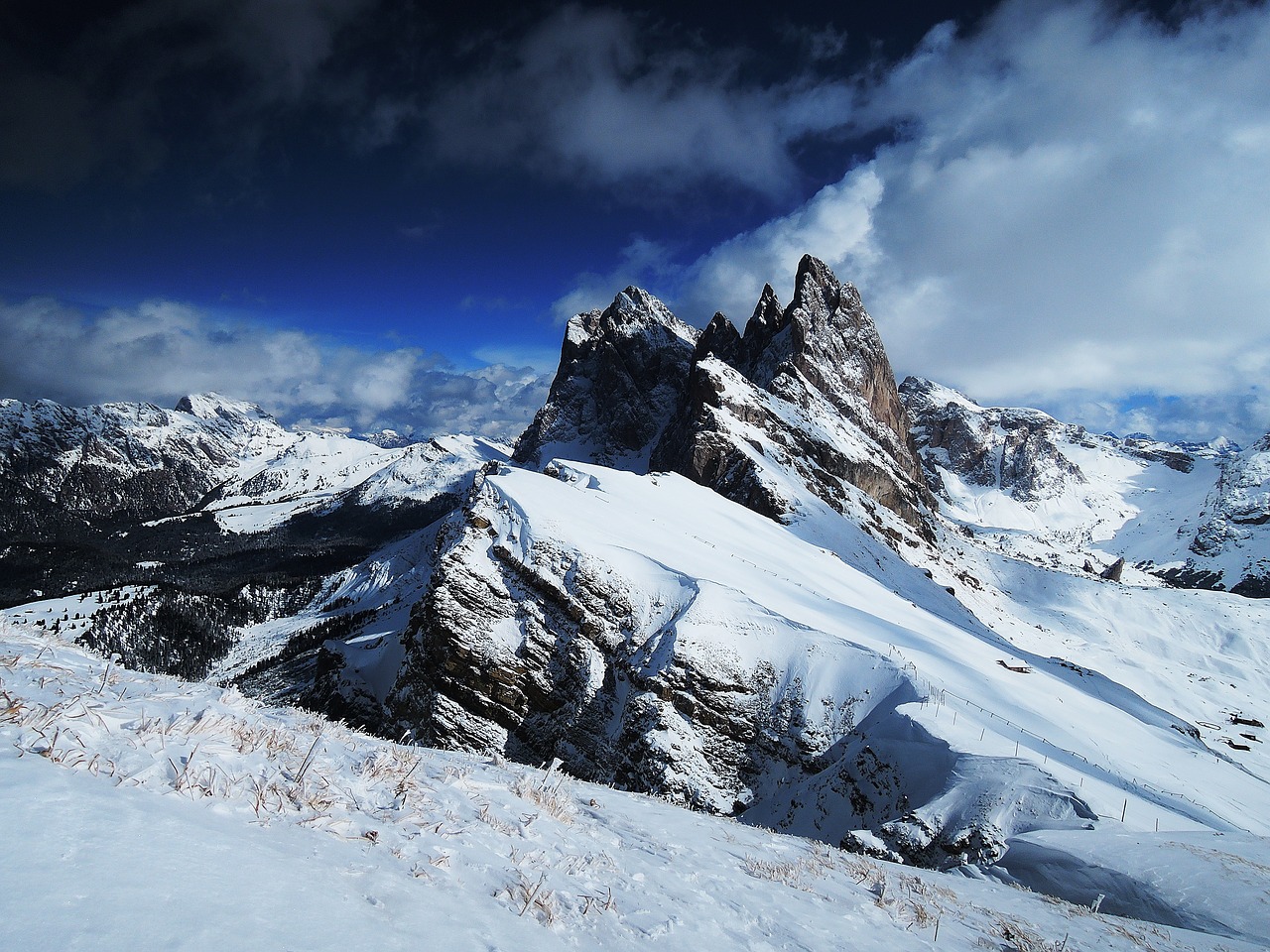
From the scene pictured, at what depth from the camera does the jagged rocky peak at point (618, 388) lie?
114 m

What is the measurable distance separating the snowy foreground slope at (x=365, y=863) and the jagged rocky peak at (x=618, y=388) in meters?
98.0

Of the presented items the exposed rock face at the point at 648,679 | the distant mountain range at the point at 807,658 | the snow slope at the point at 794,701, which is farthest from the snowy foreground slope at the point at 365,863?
the exposed rock face at the point at 648,679

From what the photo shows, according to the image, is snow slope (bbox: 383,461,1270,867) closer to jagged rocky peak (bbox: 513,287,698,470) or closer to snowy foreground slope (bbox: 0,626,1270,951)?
snowy foreground slope (bbox: 0,626,1270,951)

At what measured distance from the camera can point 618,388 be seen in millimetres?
122312

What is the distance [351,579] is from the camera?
139125mm

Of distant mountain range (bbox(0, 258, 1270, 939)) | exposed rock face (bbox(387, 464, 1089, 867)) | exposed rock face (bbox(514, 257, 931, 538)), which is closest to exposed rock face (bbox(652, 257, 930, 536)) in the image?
exposed rock face (bbox(514, 257, 931, 538))

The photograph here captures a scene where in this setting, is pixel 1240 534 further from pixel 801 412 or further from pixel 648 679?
pixel 648 679

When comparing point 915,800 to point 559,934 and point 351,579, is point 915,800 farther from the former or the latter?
point 351,579

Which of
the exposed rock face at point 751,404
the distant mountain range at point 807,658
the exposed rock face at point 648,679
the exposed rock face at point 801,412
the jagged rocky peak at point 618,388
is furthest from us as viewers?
the jagged rocky peak at point 618,388

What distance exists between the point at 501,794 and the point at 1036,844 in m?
9.26

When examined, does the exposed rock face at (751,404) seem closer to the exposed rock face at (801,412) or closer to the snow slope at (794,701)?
the exposed rock face at (801,412)

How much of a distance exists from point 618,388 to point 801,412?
54338mm

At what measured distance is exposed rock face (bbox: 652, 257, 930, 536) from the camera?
195 feet

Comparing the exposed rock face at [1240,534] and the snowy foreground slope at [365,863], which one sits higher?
the exposed rock face at [1240,534]
